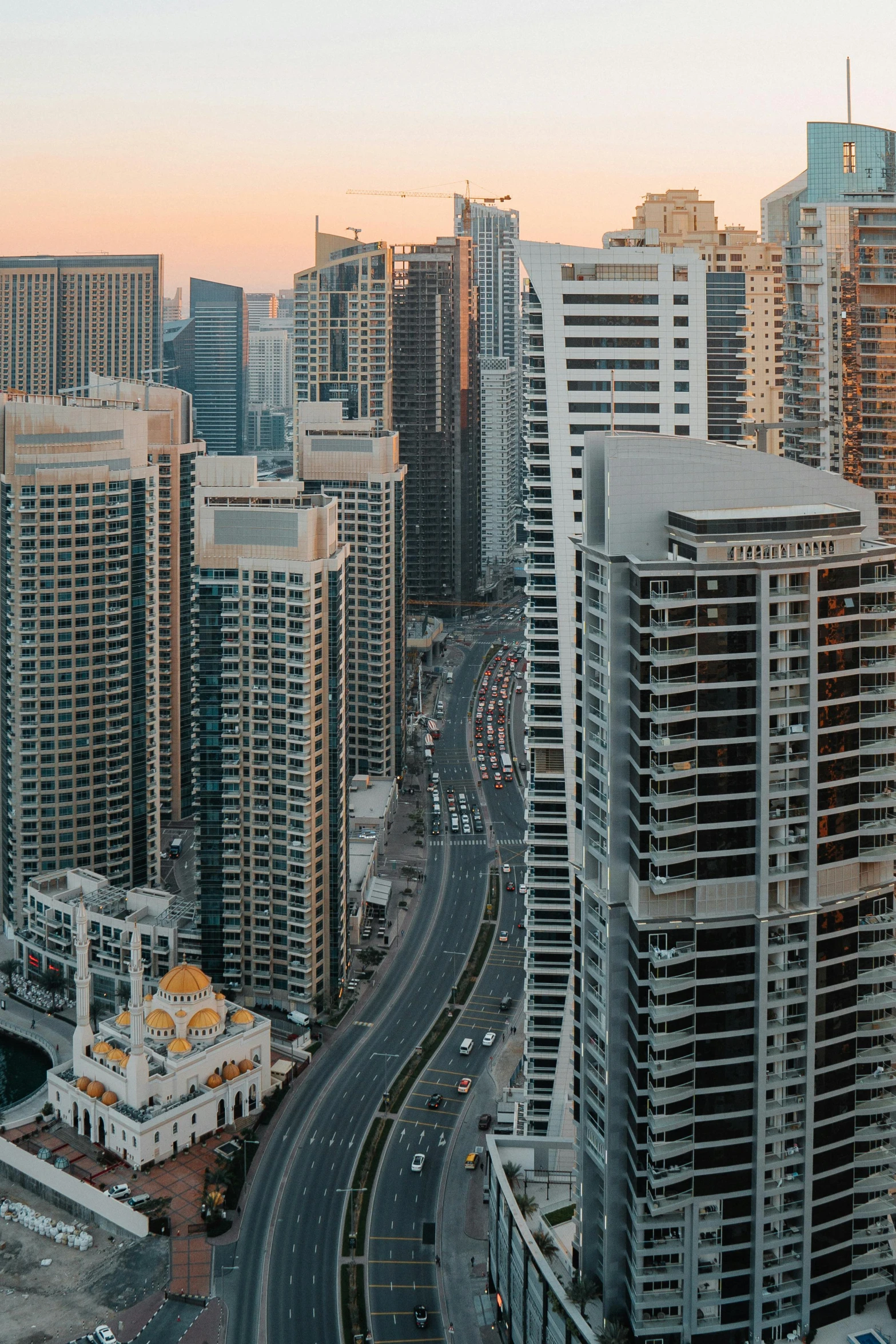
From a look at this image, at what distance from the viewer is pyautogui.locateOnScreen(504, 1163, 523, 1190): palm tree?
3664 inches

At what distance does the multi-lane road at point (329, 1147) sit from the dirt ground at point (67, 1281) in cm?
508

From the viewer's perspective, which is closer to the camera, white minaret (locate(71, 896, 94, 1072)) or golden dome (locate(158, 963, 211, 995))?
white minaret (locate(71, 896, 94, 1072))

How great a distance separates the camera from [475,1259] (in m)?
108

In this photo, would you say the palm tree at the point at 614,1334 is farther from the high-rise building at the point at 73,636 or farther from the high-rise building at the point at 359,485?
the high-rise building at the point at 359,485

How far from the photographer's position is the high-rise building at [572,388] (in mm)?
107000

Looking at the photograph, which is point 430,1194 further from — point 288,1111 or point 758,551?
point 758,551

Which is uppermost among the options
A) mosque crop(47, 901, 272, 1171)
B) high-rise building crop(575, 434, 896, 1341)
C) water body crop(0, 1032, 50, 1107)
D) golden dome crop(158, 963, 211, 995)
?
high-rise building crop(575, 434, 896, 1341)

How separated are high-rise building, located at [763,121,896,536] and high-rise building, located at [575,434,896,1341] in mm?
57208

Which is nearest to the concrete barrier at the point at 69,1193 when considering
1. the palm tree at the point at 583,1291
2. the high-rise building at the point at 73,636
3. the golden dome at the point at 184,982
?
the golden dome at the point at 184,982

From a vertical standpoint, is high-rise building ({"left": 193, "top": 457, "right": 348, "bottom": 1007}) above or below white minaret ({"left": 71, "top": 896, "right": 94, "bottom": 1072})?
above

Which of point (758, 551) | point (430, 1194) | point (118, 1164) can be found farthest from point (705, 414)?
point (118, 1164)

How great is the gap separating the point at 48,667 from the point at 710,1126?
92838 millimetres

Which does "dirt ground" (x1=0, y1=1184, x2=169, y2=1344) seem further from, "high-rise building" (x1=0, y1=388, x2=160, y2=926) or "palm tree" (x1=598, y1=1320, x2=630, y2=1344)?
"high-rise building" (x1=0, y1=388, x2=160, y2=926)

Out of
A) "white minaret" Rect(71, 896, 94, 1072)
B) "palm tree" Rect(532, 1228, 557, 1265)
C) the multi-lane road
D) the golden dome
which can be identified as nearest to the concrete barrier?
the multi-lane road
